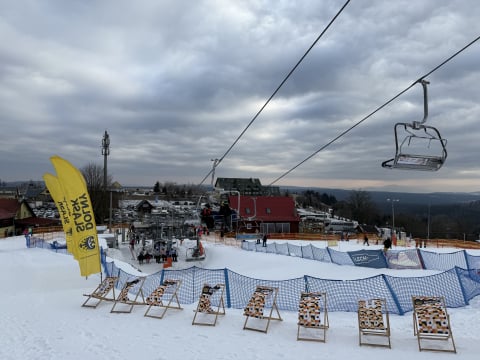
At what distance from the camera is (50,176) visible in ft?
45.6

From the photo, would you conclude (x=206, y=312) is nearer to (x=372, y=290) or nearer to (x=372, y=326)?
(x=372, y=326)

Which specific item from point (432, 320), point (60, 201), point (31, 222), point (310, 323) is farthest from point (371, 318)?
point (31, 222)

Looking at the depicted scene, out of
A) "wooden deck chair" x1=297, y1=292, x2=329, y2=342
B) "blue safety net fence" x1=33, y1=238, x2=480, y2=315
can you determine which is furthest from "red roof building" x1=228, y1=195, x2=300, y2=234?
"wooden deck chair" x1=297, y1=292, x2=329, y2=342

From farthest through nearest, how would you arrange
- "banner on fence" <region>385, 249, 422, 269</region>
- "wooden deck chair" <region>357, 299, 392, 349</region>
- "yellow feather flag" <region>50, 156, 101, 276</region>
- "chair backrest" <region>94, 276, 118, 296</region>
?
"banner on fence" <region>385, 249, 422, 269</region> → "yellow feather flag" <region>50, 156, 101, 276</region> → "chair backrest" <region>94, 276, 118, 296</region> → "wooden deck chair" <region>357, 299, 392, 349</region>

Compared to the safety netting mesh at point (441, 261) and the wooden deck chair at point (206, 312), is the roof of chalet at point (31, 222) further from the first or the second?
the safety netting mesh at point (441, 261)

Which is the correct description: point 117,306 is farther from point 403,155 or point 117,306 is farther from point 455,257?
point 455,257

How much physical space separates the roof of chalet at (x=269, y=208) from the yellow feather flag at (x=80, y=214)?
128ft

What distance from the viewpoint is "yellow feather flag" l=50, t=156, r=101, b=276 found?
11.4 m

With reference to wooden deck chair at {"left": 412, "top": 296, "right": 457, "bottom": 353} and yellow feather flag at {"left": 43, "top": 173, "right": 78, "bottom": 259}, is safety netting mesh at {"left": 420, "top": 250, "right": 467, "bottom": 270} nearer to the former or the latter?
wooden deck chair at {"left": 412, "top": 296, "right": 457, "bottom": 353}

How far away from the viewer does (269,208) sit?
2046 inches

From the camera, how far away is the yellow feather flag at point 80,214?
37.4ft

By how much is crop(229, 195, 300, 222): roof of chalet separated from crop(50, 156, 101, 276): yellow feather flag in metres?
39.1

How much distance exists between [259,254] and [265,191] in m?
71.4

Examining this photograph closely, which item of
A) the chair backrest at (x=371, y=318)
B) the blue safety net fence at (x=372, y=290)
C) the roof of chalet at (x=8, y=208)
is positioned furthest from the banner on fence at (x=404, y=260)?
the roof of chalet at (x=8, y=208)
